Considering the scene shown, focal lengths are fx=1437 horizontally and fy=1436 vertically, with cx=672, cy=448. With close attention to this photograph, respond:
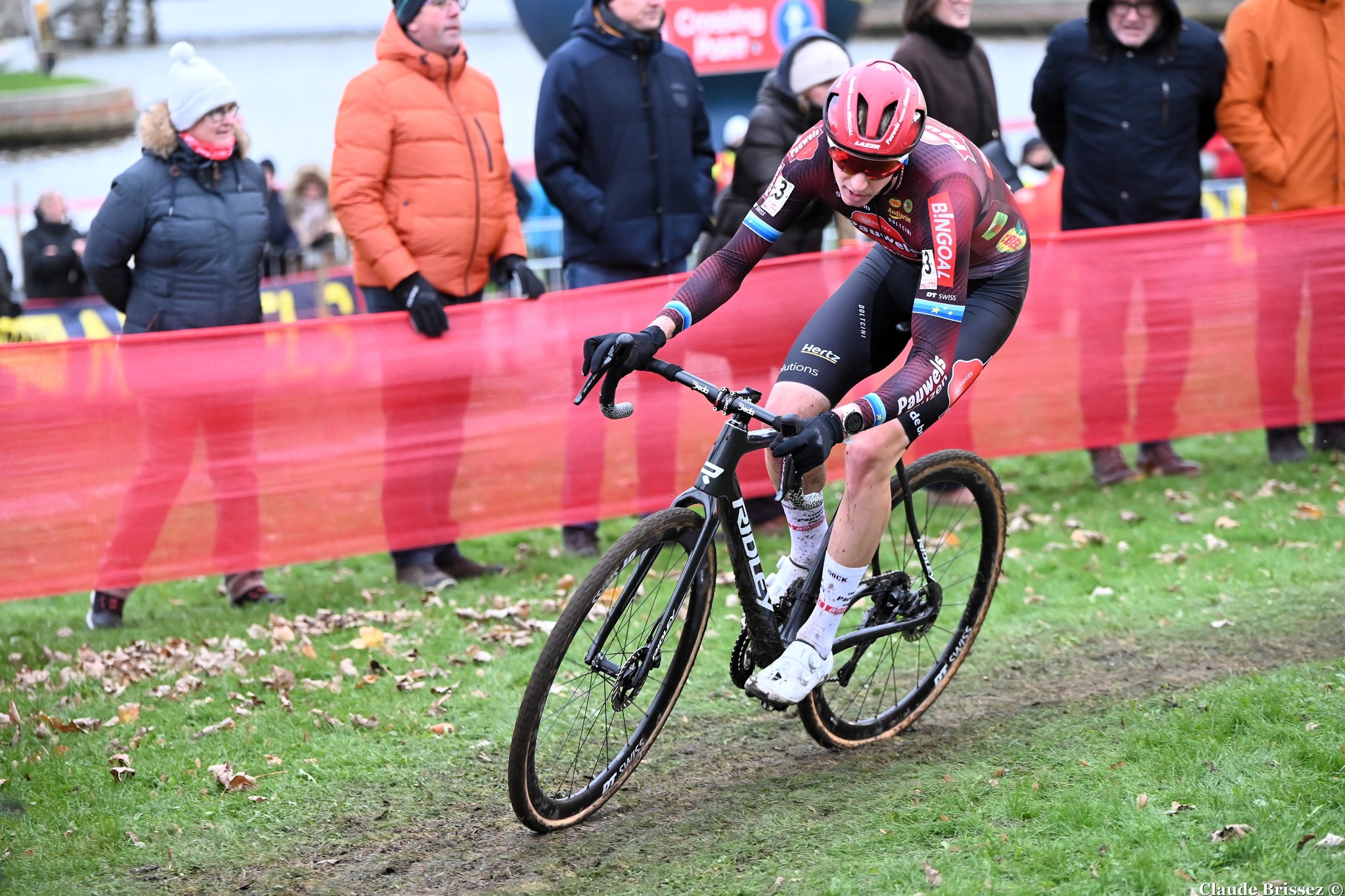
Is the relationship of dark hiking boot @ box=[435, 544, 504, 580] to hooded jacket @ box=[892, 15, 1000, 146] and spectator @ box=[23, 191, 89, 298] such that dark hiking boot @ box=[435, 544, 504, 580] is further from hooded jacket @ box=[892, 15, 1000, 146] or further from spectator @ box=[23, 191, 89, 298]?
spectator @ box=[23, 191, 89, 298]

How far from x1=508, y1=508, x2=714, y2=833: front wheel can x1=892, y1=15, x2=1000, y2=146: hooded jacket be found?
4.53 metres

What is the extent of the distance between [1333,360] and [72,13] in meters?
40.0

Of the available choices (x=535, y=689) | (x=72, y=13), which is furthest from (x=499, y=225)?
(x=72, y=13)

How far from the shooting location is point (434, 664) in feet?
21.4

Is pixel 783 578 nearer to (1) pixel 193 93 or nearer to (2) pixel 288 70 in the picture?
(1) pixel 193 93

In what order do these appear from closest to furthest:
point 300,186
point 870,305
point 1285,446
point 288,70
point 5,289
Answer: point 870,305 → point 1285,446 → point 5,289 → point 300,186 → point 288,70

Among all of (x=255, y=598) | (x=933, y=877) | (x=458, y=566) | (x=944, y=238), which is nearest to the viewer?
(x=933, y=877)

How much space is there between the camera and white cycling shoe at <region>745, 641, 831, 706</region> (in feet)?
16.4

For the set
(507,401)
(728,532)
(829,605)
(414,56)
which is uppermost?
(414,56)

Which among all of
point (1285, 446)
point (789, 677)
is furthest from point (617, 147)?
point (1285, 446)

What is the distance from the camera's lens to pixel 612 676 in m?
4.72

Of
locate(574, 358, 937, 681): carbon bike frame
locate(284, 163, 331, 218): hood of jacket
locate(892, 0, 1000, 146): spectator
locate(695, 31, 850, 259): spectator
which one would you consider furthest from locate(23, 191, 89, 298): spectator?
locate(574, 358, 937, 681): carbon bike frame

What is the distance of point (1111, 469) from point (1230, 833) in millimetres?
5000

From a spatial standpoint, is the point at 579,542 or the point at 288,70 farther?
the point at 288,70
